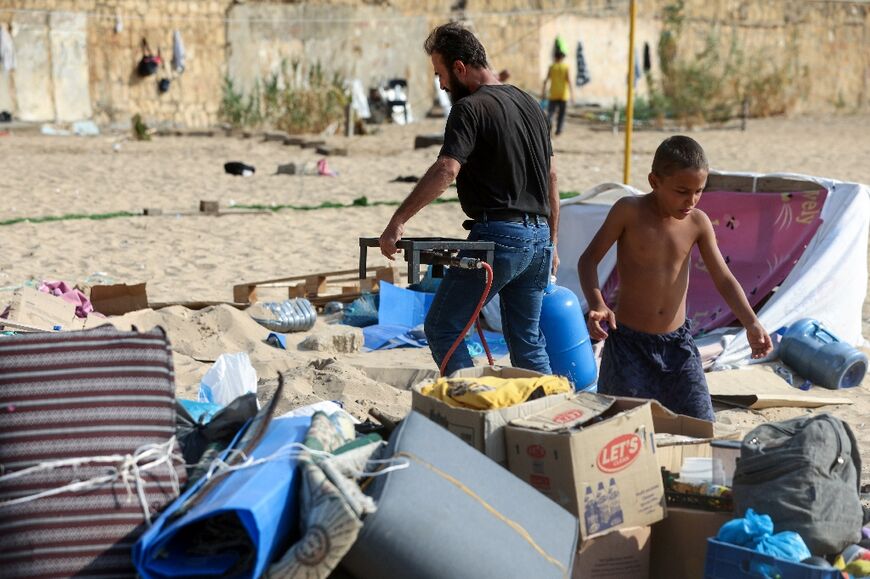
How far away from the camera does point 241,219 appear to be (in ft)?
36.5

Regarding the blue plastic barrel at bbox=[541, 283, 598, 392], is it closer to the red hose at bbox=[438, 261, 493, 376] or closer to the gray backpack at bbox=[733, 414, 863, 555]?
the red hose at bbox=[438, 261, 493, 376]

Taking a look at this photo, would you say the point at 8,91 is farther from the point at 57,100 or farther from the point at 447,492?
the point at 447,492

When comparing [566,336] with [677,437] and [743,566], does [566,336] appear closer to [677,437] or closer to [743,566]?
[677,437]

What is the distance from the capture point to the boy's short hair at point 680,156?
14.1 feet

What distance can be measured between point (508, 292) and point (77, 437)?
2246mm

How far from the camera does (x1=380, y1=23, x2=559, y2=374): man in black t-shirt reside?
14.7 ft

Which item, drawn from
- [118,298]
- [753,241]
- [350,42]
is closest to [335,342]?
[118,298]

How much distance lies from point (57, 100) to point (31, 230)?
11582 mm

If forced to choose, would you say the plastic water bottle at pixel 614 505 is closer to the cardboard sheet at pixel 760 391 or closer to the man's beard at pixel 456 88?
the man's beard at pixel 456 88

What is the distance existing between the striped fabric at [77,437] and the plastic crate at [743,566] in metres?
1.41

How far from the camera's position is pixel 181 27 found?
22.2 metres

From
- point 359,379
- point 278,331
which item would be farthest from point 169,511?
point 278,331

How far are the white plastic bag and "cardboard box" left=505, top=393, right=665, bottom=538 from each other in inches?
75.7

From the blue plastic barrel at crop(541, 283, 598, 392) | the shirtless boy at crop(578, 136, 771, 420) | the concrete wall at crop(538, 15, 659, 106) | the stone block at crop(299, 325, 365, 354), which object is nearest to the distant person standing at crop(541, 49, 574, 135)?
the concrete wall at crop(538, 15, 659, 106)
